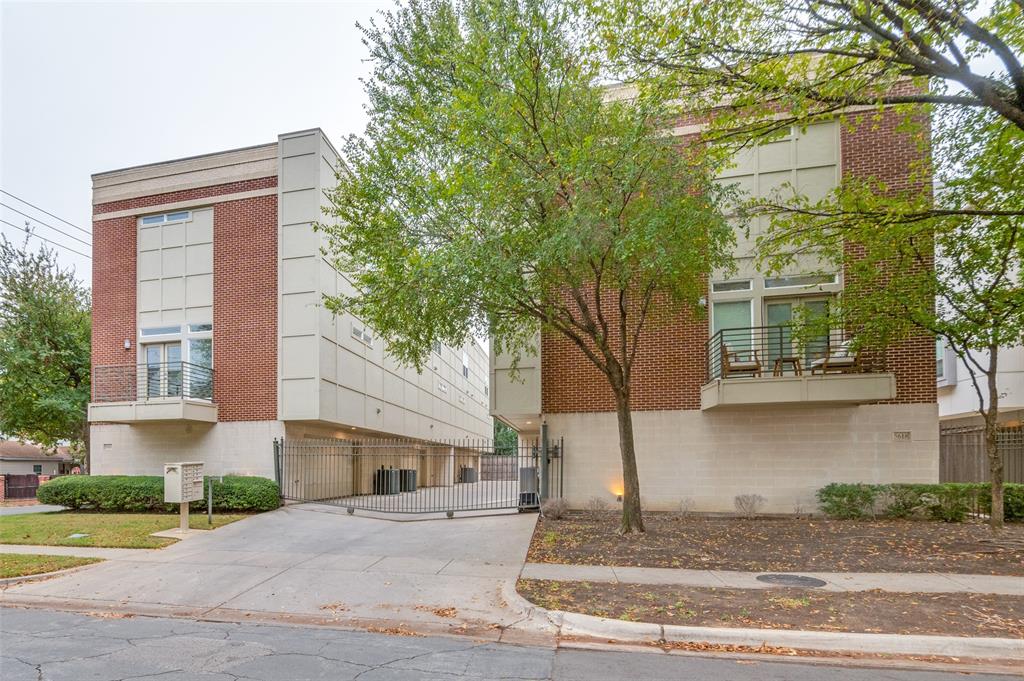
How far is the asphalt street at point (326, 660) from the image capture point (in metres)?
4.87

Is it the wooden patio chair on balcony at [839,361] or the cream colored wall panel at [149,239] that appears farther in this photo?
the cream colored wall panel at [149,239]

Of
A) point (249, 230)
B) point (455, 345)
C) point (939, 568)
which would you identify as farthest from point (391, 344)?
point (939, 568)

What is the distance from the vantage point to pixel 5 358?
61.1 ft

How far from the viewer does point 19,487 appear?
28453mm

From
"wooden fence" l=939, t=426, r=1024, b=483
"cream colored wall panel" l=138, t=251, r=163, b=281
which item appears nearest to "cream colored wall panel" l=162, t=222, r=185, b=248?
"cream colored wall panel" l=138, t=251, r=163, b=281

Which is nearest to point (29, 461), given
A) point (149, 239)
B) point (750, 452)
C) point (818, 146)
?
point (149, 239)

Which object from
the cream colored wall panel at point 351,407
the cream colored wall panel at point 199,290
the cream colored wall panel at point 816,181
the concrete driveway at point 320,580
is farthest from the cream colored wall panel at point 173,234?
the cream colored wall panel at point 816,181

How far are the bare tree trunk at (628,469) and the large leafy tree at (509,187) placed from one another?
27 mm

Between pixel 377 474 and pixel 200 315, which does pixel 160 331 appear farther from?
pixel 377 474

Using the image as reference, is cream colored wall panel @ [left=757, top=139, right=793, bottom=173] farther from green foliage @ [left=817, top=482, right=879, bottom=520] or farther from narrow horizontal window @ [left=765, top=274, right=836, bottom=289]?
green foliage @ [left=817, top=482, right=879, bottom=520]

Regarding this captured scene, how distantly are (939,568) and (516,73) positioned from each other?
32.5 feet

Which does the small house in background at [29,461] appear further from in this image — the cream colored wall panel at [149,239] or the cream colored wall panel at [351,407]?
the cream colored wall panel at [351,407]

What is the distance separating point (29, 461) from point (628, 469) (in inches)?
1955

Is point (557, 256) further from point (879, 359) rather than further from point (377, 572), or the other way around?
point (879, 359)
